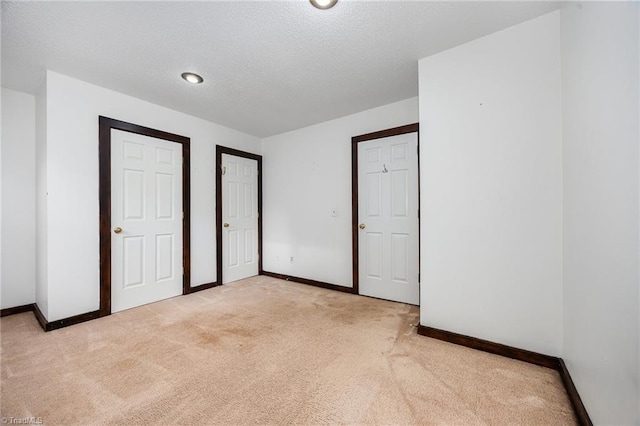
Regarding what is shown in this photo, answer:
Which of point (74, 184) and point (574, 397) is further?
point (74, 184)

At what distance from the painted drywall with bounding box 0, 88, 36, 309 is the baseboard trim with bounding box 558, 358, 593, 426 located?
4730 mm

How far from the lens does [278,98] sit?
2.96 metres

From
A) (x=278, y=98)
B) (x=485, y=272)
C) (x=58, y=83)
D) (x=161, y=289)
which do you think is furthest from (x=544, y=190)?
(x=58, y=83)

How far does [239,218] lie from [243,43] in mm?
2597

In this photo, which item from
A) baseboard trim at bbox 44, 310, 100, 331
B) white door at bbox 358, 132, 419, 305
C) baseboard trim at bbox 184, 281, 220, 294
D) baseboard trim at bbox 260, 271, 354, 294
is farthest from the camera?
baseboard trim at bbox 260, 271, 354, 294

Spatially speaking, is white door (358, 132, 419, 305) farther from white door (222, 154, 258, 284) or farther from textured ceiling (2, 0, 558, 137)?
white door (222, 154, 258, 284)

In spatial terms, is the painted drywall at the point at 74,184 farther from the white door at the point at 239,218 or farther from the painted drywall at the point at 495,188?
the painted drywall at the point at 495,188

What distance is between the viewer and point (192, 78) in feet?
8.18

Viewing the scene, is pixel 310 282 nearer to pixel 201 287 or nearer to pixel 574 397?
pixel 201 287

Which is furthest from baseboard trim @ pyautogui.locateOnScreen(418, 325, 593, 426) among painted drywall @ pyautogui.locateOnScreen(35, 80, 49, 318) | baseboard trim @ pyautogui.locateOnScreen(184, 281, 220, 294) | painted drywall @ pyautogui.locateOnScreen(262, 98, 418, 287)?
painted drywall @ pyautogui.locateOnScreen(35, 80, 49, 318)

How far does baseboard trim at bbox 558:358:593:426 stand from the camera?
1.24 metres

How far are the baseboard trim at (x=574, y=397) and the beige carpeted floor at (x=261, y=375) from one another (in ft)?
0.11

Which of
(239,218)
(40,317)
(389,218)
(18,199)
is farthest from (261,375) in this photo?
(18,199)

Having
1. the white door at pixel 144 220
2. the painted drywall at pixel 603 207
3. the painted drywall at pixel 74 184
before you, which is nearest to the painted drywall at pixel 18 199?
the painted drywall at pixel 74 184
